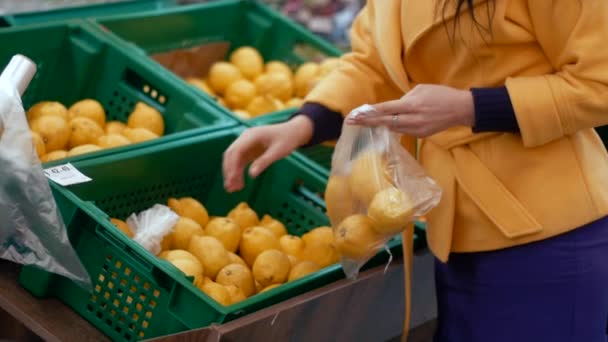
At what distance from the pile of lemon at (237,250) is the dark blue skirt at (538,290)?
15.0 inches

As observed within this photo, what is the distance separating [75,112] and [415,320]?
3.72 feet

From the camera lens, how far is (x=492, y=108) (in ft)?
5.85

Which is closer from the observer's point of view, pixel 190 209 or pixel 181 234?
pixel 181 234

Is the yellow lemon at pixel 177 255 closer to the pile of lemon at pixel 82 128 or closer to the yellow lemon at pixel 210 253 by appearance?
the yellow lemon at pixel 210 253

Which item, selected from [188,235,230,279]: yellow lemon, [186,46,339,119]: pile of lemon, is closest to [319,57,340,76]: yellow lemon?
[186,46,339,119]: pile of lemon

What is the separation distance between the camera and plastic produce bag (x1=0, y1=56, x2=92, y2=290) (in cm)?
175

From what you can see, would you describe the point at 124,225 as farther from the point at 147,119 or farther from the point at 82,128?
the point at 147,119

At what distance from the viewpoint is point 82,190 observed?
230 cm

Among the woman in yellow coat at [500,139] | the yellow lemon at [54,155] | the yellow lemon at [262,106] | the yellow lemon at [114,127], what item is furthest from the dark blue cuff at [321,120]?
the yellow lemon at [262,106]

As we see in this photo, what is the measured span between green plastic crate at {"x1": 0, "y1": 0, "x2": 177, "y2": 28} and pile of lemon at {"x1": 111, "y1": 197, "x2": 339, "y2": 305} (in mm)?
888

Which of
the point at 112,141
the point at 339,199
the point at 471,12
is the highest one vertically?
the point at 471,12

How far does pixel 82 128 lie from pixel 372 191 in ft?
3.40

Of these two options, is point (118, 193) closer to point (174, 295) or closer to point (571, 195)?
point (174, 295)

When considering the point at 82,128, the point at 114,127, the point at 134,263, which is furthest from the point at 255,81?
the point at 134,263
